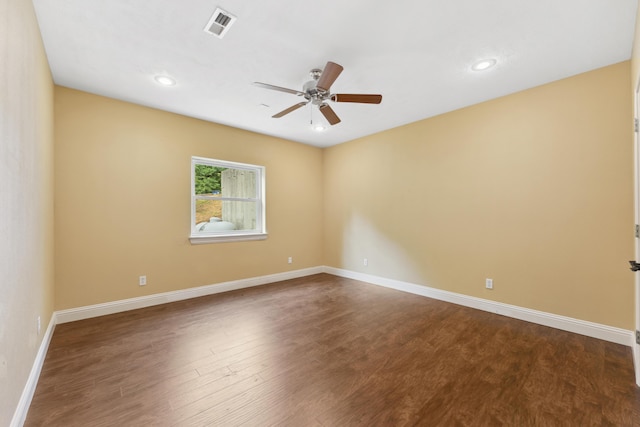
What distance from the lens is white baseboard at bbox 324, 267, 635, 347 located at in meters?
2.50

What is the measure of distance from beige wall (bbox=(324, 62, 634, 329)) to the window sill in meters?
2.11

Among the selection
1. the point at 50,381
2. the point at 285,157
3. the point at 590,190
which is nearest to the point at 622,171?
the point at 590,190

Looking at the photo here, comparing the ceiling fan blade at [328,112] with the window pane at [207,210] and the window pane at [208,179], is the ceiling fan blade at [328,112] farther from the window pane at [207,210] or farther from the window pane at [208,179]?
the window pane at [207,210]

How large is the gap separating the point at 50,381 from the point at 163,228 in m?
2.06

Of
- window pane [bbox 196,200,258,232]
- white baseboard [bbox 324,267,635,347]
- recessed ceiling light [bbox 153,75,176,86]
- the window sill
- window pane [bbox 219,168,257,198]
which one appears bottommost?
white baseboard [bbox 324,267,635,347]

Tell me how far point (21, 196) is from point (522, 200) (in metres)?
4.53

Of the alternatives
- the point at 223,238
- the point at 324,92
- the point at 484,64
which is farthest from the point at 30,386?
the point at 484,64

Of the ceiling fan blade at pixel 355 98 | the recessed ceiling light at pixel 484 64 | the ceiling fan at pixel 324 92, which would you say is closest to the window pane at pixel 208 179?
the ceiling fan at pixel 324 92

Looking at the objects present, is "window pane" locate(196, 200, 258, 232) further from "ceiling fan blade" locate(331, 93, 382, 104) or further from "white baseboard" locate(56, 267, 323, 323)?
"ceiling fan blade" locate(331, 93, 382, 104)

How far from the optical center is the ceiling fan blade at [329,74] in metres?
2.08

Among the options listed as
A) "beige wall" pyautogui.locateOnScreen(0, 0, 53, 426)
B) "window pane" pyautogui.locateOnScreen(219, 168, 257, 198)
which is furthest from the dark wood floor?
"window pane" pyautogui.locateOnScreen(219, 168, 257, 198)

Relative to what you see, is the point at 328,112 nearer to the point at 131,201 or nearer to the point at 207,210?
the point at 207,210

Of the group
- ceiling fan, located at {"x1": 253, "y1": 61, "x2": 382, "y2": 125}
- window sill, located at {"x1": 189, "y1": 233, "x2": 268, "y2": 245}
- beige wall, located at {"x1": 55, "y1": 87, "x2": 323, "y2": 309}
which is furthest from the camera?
window sill, located at {"x1": 189, "y1": 233, "x2": 268, "y2": 245}

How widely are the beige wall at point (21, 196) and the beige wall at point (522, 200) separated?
416 centimetres
